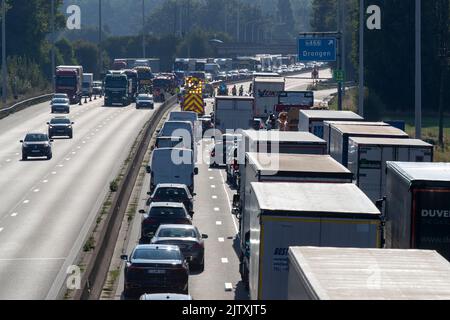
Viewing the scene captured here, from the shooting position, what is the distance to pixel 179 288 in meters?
24.5

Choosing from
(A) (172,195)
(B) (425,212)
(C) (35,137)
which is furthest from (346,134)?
(C) (35,137)

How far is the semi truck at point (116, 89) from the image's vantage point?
101m

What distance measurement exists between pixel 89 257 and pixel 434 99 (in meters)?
83.8

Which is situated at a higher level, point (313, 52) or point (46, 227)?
point (313, 52)

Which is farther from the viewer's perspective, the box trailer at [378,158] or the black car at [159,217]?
the black car at [159,217]

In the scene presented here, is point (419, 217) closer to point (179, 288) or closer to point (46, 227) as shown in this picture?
point (179, 288)

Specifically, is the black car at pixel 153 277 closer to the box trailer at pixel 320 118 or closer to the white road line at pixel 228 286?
the white road line at pixel 228 286

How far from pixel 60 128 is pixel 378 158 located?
4258cm

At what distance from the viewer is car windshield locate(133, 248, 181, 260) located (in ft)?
82.2

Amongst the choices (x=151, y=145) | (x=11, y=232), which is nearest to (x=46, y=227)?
(x=11, y=232)

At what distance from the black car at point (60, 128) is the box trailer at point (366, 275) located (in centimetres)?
5710

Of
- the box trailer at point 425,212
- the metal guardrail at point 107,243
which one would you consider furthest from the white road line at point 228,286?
the box trailer at point 425,212

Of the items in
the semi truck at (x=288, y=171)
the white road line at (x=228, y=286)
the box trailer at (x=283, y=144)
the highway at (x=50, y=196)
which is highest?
the semi truck at (x=288, y=171)

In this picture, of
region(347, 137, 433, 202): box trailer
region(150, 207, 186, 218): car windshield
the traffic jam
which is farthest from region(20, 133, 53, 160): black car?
region(347, 137, 433, 202): box trailer
